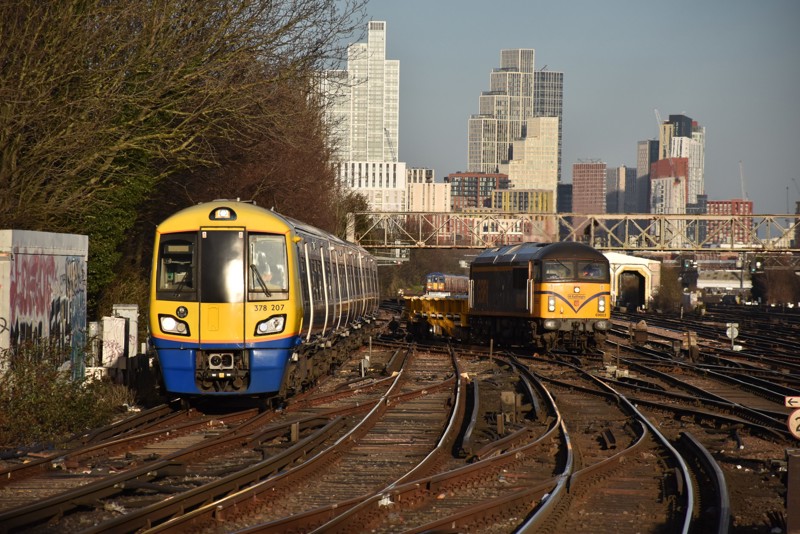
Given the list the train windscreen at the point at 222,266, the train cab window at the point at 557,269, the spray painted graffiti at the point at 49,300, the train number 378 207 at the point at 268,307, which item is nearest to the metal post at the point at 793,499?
the train number 378 207 at the point at 268,307

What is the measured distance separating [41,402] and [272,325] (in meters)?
3.41

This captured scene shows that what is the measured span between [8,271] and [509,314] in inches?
718

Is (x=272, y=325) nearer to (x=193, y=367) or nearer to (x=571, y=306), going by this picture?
(x=193, y=367)

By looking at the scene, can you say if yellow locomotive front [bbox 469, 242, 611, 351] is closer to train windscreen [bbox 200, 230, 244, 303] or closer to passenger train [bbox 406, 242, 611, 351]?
passenger train [bbox 406, 242, 611, 351]

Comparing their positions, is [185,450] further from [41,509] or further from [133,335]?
[133,335]

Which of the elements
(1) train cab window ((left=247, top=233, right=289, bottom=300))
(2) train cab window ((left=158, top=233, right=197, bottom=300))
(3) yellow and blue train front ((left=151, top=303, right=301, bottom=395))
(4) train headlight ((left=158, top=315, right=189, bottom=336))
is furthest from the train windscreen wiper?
(4) train headlight ((left=158, top=315, right=189, bottom=336))

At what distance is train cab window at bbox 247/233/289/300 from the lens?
50.9 feet

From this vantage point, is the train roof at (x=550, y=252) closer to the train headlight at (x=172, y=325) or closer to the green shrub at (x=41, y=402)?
the train headlight at (x=172, y=325)

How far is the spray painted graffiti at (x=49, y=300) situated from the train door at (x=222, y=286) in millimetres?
1870

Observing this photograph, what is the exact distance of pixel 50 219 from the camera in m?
19.5

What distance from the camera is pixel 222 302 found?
50.1 ft

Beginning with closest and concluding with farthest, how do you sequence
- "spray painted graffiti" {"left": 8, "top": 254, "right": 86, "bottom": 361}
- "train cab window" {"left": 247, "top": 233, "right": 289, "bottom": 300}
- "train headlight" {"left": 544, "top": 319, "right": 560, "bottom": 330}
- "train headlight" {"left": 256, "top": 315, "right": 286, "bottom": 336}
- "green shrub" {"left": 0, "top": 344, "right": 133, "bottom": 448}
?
"green shrub" {"left": 0, "top": 344, "right": 133, "bottom": 448}
"spray painted graffiti" {"left": 8, "top": 254, "right": 86, "bottom": 361}
"train headlight" {"left": 256, "top": 315, "right": 286, "bottom": 336}
"train cab window" {"left": 247, "top": 233, "right": 289, "bottom": 300}
"train headlight" {"left": 544, "top": 319, "right": 560, "bottom": 330}

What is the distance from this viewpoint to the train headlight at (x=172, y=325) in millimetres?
15281

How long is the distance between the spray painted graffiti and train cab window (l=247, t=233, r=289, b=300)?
2.55 m
